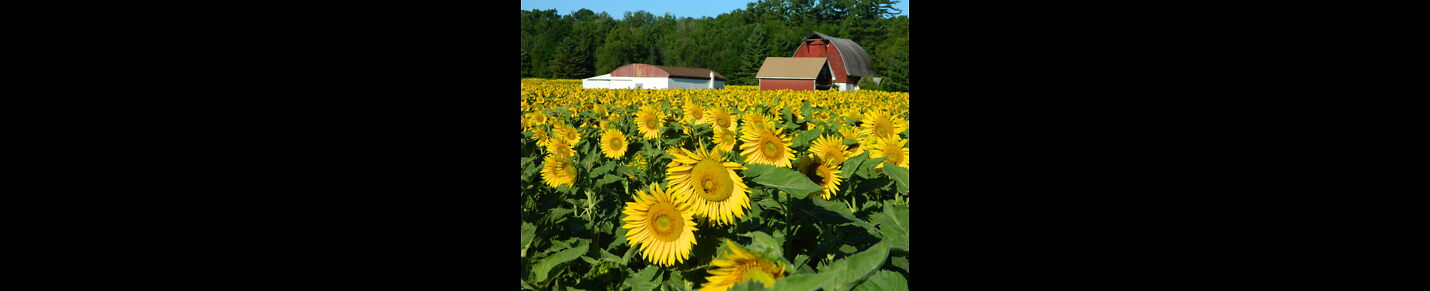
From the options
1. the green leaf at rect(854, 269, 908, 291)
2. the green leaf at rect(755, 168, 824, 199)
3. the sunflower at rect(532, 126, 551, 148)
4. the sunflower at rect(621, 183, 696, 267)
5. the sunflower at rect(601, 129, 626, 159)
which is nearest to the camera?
the green leaf at rect(854, 269, 908, 291)

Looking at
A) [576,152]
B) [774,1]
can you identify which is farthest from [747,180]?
[774,1]

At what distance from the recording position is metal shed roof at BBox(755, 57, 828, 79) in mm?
12500

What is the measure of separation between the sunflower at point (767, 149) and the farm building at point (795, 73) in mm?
9581

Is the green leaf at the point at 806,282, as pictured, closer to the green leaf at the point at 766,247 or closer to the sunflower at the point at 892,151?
the green leaf at the point at 766,247

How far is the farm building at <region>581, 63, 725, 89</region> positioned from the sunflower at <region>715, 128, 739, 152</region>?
1125cm

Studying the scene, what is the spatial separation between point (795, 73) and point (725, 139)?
43.9 feet

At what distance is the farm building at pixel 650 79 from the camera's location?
48.1 ft

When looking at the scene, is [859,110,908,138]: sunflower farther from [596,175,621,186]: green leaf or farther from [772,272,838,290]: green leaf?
[772,272,838,290]: green leaf

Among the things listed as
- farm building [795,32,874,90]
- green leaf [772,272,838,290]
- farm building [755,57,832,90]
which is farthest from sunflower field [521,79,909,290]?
farm building [755,57,832,90]

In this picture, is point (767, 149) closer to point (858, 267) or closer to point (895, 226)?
point (895, 226)

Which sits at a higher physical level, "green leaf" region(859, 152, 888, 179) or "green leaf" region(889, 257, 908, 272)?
"green leaf" region(859, 152, 888, 179)

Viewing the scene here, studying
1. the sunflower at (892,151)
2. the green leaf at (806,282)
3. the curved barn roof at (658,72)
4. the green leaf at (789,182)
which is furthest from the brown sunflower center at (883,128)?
the curved barn roof at (658,72)

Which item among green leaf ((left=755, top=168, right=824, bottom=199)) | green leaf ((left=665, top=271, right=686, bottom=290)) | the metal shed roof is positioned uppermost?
the metal shed roof
